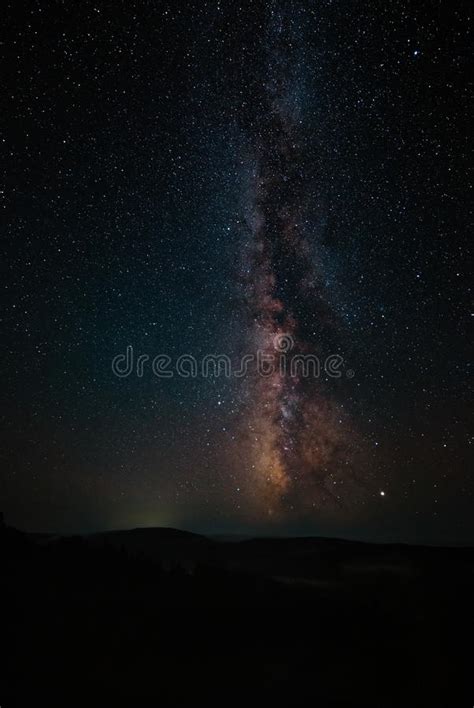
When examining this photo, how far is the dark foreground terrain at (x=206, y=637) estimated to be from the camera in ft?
29.2

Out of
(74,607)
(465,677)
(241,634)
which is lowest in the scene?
(465,677)

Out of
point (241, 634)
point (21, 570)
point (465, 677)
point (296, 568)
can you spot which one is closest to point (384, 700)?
point (465, 677)

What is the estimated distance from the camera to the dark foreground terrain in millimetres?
8906

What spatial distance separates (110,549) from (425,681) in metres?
12.4

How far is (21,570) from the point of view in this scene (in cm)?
1331

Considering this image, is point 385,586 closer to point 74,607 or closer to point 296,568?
point 296,568

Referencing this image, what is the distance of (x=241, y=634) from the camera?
504 inches

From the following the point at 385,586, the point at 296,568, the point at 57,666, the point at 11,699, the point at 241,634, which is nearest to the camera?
the point at 11,699

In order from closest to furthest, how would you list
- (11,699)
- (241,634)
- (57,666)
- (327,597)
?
A: (11,699) → (57,666) → (241,634) → (327,597)

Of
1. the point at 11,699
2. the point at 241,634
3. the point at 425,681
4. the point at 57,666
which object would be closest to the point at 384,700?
the point at 425,681

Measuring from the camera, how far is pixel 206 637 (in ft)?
38.9

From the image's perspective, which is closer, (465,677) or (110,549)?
(465,677)

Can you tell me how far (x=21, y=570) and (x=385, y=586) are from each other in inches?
682

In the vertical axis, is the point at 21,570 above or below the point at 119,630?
above
